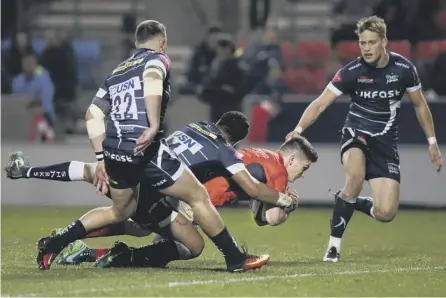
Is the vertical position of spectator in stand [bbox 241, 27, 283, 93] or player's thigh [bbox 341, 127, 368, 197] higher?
player's thigh [bbox 341, 127, 368, 197]

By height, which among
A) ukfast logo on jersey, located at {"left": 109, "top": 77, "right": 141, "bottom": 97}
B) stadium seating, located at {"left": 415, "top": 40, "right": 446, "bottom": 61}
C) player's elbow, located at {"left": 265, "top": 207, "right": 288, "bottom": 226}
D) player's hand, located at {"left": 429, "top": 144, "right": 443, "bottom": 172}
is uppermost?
ukfast logo on jersey, located at {"left": 109, "top": 77, "right": 141, "bottom": 97}

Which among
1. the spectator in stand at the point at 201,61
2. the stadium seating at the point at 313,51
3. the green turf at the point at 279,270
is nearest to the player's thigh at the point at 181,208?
the green turf at the point at 279,270

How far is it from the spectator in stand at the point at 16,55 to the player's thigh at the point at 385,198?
1000 centimetres

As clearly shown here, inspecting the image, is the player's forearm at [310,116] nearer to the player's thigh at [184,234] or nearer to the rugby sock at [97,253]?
the player's thigh at [184,234]

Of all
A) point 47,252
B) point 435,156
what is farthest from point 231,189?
point 435,156

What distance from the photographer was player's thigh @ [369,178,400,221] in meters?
9.91

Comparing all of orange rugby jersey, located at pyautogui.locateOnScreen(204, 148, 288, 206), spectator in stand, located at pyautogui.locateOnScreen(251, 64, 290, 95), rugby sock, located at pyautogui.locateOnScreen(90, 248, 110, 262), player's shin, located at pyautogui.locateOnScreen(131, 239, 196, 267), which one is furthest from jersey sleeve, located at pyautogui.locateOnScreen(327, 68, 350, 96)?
spectator in stand, located at pyautogui.locateOnScreen(251, 64, 290, 95)

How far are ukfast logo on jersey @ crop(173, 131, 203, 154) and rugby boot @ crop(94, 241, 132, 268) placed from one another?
991mm

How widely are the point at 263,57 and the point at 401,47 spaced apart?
249cm

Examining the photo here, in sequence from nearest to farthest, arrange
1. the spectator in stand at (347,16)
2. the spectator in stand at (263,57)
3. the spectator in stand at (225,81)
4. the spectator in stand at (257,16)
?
the spectator in stand at (225,81)
the spectator in stand at (263,57)
the spectator in stand at (347,16)
the spectator in stand at (257,16)

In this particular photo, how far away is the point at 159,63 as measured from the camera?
7969mm

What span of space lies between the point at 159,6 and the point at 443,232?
31.6ft

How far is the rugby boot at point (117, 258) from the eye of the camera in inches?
346

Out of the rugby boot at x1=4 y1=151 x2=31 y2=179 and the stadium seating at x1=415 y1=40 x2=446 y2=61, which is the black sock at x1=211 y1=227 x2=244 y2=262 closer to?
the rugby boot at x1=4 y1=151 x2=31 y2=179
